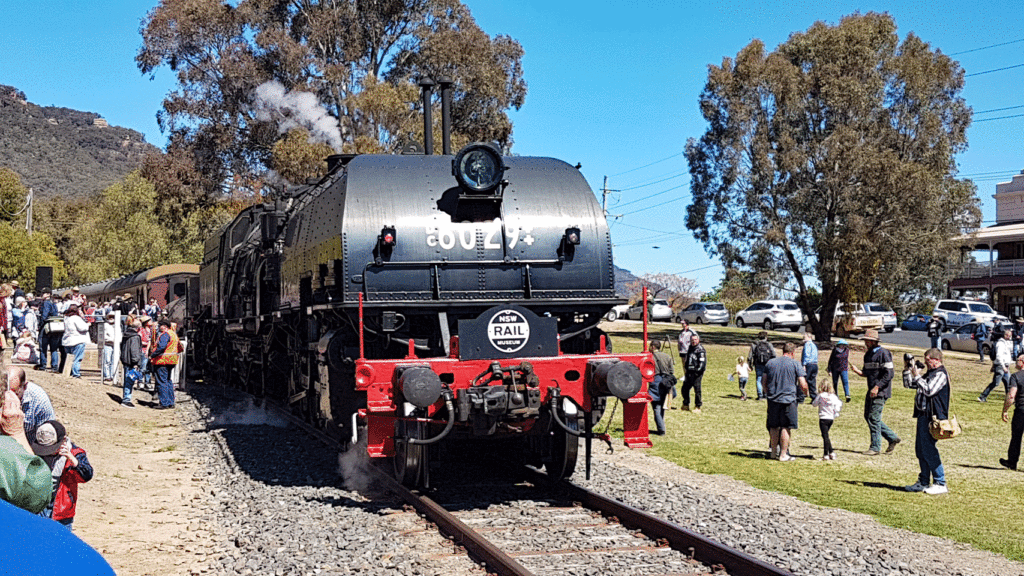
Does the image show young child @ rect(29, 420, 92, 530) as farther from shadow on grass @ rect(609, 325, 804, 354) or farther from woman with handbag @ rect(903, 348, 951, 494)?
shadow on grass @ rect(609, 325, 804, 354)

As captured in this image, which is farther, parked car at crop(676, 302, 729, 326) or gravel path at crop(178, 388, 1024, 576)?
parked car at crop(676, 302, 729, 326)

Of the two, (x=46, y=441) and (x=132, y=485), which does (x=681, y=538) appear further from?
(x=132, y=485)

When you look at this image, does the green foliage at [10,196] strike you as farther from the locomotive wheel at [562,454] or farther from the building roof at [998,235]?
the locomotive wheel at [562,454]

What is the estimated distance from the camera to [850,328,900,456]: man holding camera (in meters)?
14.0

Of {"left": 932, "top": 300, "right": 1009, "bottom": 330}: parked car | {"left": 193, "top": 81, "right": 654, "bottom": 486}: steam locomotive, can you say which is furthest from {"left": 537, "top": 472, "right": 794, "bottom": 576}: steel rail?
{"left": 932, "top": 300, "right": 1009, "bottom": 330}: parked car

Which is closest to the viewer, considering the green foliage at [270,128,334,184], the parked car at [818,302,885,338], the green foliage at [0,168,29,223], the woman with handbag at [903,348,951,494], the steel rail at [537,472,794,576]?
the steel rail at [537,472,794,576]

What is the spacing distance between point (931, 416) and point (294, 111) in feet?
96.4

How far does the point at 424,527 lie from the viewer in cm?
809

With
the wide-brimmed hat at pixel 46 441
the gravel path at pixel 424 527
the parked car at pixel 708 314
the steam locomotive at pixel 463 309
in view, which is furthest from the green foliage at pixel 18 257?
the wide-brimmed hat at pixel 46 441

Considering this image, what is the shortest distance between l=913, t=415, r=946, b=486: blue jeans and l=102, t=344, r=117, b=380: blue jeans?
56.8ft

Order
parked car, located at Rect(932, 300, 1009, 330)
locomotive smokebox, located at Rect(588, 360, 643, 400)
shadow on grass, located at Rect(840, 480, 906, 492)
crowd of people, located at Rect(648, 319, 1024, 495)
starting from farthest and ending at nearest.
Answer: parked car, located at Rect(932, 300, 1009, 330)
shadow on grass, located at Rect(840, 480, 906, 492)
crowd of people, located at Rect(648, 319, 1024, 495)
locomotive smokebox, located at Rect(588, 360, 643, 400)

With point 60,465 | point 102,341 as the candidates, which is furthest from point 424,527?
point 102,341

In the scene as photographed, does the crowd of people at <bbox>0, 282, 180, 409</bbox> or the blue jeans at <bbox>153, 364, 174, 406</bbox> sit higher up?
the crowd of people at <bbox>0, 282, 180, 409</bbox>

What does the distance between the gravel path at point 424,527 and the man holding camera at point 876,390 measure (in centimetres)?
359
